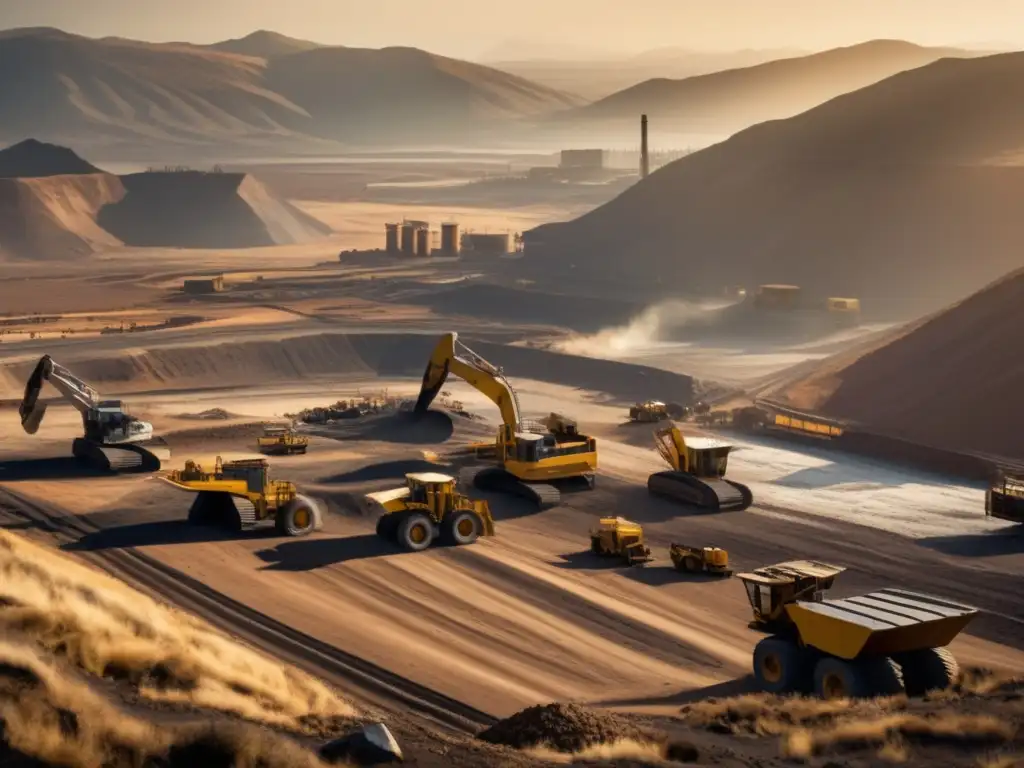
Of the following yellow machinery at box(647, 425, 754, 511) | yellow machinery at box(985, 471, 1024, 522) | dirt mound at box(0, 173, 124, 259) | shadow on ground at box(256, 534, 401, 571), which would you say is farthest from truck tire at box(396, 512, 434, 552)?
dirt mound at box(0, 173, 124, 259)

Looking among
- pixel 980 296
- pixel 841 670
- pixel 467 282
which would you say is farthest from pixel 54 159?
pixel 841 670

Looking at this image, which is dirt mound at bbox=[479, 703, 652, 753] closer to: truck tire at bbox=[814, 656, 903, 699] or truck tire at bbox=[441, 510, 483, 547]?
truck tire at bbox=[814, 656, 903, 699]

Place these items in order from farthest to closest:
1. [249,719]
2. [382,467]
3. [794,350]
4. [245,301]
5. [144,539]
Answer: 1. [245,301]
2. [794,350]
3. [382,467]
4. [144,539]
5. [249,719]

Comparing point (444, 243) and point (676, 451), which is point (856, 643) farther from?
point (444, 243)

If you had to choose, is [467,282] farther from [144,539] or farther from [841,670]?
[841,670]

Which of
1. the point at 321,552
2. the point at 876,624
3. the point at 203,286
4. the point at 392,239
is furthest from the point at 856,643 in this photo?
the point at 392,239

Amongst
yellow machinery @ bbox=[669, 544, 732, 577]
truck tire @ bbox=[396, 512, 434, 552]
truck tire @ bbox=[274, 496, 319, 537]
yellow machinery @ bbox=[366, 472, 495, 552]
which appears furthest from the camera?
truck tire @ bbox=[274, 496, 319, 537]
